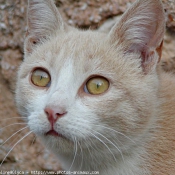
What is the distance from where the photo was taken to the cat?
1.99 m

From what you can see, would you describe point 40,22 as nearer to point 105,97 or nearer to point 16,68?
point 105,97

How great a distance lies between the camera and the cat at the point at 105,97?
6.53ft

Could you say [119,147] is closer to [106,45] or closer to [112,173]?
[112,173]

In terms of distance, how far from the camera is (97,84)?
6.90 ft

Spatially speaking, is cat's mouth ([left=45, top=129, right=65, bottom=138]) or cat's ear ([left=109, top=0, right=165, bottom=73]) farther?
cat's ear ([left=109, top=0, right=165, bottom=73])

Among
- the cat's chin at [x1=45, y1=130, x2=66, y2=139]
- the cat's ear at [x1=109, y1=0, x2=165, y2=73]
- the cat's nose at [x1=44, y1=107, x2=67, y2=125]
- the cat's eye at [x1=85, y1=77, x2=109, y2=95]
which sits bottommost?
the cat's chin at [x1=45, y1=130, x2=66, y2=139]

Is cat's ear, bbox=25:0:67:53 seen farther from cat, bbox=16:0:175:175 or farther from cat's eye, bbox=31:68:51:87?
cat's eye, bbox=31:68:51:87

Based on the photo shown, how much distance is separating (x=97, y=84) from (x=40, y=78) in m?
0.39

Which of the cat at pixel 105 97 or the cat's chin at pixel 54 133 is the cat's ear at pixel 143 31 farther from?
the cat's chin at pixel 54 133

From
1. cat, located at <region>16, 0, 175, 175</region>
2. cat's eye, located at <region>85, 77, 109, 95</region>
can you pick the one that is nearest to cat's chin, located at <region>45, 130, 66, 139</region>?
cat, located at <region>16, 0, 175, 175</region>

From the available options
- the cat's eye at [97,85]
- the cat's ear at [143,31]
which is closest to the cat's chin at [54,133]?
the cat's eye at [97,85]

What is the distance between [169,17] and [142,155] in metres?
1.41

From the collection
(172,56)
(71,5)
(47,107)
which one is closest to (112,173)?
(47,107)

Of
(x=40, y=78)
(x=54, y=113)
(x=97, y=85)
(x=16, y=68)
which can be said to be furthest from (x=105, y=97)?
(x=16, y=68)
